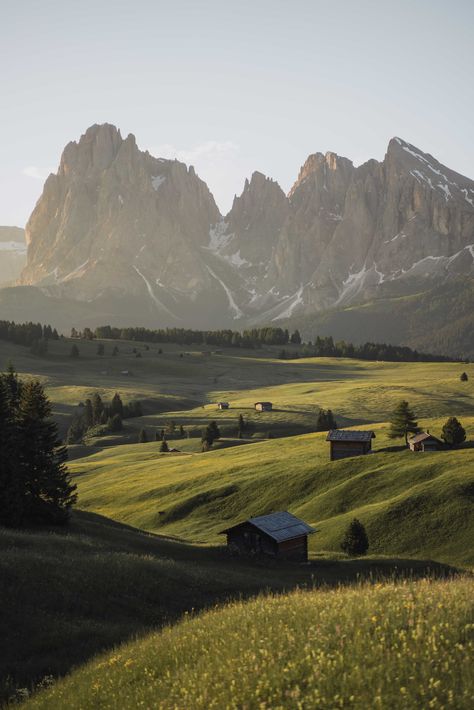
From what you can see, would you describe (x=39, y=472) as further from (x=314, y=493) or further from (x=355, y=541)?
(x=314, y=493)

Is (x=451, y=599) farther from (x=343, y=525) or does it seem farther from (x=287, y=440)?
(x=287, y=440)

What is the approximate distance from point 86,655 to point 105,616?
5549 mm

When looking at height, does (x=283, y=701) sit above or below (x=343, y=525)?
above

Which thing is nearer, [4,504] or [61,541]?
[61,541]

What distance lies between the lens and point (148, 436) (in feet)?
500

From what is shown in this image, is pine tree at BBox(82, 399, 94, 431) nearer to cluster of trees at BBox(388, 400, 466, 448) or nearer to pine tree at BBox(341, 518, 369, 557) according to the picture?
cluster of trees at BBox(388, 400, 466, 448)

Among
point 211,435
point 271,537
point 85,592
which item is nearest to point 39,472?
point 271,537

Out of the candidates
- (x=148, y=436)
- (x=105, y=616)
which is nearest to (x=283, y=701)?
(x=105, y=616)

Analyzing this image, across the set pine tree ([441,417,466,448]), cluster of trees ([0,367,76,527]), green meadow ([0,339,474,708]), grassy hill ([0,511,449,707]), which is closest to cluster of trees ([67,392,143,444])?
green meadow ([0,339,474,708])

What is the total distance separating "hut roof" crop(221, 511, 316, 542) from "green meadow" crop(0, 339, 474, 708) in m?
2.24

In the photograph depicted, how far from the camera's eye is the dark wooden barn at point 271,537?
185 ft

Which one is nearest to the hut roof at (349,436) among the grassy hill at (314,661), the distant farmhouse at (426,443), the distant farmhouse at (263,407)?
the distant farmhouse at (426,443)

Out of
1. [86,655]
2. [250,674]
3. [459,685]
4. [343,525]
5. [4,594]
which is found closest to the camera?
[459,685]

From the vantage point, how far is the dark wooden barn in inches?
2218
